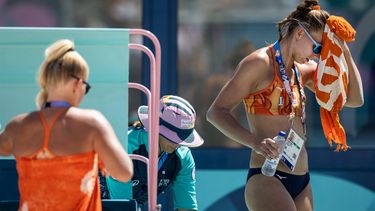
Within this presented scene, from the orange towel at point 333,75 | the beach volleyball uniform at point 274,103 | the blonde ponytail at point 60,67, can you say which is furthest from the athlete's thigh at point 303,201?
the blonde ponytail at point 60,67

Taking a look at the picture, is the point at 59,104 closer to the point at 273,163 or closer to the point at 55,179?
the point at 55,179

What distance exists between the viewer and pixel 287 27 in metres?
4.85

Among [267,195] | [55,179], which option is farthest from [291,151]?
[55,179]

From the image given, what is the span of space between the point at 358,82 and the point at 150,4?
84.8 inches

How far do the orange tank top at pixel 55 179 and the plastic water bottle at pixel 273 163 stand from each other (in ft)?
3.80

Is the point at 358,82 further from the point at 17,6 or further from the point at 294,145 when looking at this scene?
the point at 17,6

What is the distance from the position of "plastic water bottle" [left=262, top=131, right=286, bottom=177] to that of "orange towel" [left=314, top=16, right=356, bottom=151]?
16.9 inches

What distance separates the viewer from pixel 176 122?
5125 millimetres

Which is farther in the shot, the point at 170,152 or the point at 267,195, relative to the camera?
the point at 170,152

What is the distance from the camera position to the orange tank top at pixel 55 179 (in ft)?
12.3

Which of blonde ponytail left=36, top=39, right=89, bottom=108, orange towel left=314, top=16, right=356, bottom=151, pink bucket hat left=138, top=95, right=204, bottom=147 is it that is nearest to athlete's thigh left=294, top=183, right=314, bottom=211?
orange towel left=314, top=16, right=356, bottom=151

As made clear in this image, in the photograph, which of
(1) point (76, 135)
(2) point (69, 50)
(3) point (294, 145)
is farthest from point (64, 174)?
(3) point (294, 145)

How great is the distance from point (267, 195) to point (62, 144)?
53.8 inches

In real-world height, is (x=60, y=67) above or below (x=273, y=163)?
above
